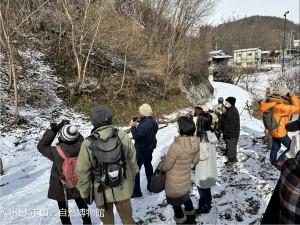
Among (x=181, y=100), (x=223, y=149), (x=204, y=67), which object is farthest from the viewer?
(x=204, y=67)

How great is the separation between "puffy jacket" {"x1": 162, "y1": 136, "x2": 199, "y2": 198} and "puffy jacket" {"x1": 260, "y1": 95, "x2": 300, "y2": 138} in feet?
8.74

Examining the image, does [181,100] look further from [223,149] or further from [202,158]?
[202,158]

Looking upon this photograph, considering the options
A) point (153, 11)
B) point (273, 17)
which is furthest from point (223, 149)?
point (273, 17)

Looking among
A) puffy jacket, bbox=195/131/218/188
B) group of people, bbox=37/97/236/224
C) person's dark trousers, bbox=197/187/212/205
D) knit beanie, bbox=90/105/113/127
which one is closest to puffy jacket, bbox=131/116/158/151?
group of people, bbox=37/97/236/224

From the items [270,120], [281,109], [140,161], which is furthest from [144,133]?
[281,109]

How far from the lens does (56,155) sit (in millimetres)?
3729

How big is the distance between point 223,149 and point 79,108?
781cm

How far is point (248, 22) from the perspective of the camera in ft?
489

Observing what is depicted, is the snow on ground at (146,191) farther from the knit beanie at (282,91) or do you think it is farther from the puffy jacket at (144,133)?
the knit beanie at (282,91)

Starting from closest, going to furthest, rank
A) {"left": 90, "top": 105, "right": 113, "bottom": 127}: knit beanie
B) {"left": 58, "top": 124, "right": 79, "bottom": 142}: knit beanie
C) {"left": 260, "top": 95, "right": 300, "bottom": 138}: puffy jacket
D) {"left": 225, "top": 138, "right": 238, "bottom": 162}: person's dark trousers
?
Answer: 1. {"left": 90, "top": 105, "right": 113, "bottom": 127}: knit beanie
2. {"left": 58, "top": 124, "right": 79, "bottom": 142}: knit beanie
3. {"left": 260, "top": 95, "right": 300, "bottom": 138}: puffy jacket
4. {"left": 225, "top": 138, "right": 238, "bottom": 162}: person's dark trousers

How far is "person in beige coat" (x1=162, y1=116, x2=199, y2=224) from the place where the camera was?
3.66m

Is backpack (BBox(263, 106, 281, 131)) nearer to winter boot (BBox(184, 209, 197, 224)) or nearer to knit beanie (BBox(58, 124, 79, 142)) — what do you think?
winter boot (BBox(184, 209, 197, 224))

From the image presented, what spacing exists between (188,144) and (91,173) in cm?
134

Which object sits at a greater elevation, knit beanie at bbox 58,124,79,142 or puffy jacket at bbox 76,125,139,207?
knit beanie at bbox 58,124,79,142
